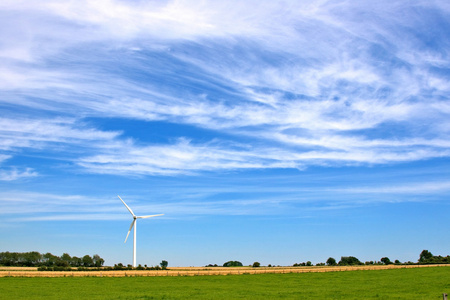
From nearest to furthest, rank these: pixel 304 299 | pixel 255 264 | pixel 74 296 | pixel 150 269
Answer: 1. pixel 304 299
2. pixel 74 296
3. pixel 150 269
4. pixel 255 264

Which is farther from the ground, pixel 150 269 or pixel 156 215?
pixel 156 215

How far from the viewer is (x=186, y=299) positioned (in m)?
55.0

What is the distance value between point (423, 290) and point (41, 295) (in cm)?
5442

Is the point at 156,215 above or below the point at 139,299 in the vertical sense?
above

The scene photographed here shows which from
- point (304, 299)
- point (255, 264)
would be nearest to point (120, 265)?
point (255, 264)

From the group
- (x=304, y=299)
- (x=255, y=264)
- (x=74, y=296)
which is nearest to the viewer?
(x=304, y=299)

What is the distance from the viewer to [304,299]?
53281mm

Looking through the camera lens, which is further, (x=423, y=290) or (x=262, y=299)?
(x=423, y=290)

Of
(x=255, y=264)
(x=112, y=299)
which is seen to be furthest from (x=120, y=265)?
(x=112, y=299)

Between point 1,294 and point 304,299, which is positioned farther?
point 1,294

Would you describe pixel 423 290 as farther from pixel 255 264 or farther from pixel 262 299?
pixel 255 264

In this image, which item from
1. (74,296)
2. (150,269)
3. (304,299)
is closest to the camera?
(304,299)

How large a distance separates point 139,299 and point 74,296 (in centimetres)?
1194

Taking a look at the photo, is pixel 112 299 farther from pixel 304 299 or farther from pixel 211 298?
pixel 304 299
